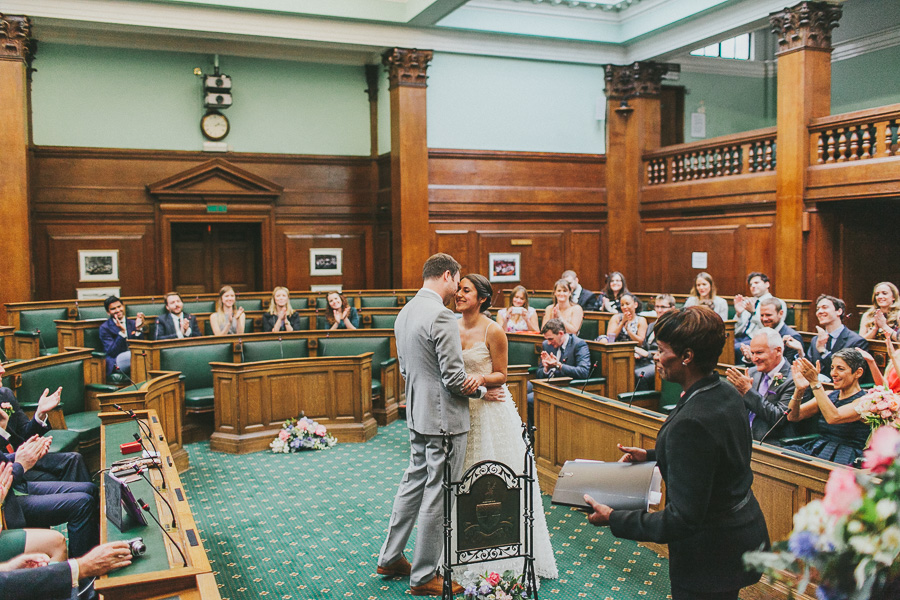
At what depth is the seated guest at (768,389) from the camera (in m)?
4.24

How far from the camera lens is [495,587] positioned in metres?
3.53

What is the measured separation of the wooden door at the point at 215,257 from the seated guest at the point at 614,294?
19.9ft

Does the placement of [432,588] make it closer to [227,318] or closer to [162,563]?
[162,563]

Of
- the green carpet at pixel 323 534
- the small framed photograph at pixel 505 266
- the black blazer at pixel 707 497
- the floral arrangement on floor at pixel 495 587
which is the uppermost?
the small framed photograph at pixel 505 266

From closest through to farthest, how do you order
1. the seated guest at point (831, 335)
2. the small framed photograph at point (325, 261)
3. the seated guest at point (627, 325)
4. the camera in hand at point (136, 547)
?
the camera in hand at point (136, 547)
the seated guest at point (831, 335)
the seated guest at point (627, 325)
the small framed photograph at point (325, 261)

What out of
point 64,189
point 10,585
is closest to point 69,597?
point 10,585

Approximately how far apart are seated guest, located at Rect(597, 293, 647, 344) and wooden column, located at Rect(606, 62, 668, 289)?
539cm

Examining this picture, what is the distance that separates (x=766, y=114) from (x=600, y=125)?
3872mm

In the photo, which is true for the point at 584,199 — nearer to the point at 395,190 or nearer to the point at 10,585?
the point at 395,190

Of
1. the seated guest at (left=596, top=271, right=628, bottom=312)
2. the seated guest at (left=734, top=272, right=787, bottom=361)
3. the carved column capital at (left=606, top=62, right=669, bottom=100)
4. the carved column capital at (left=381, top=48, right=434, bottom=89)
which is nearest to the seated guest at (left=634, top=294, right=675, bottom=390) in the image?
the seated guest at (left=734, top=272, right=787, bottom=361)

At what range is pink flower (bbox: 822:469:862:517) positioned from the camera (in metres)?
1.25

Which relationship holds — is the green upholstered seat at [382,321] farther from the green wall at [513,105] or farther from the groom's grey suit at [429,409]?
the groom's grey suit at [429,409]

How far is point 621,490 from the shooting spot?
2.27m

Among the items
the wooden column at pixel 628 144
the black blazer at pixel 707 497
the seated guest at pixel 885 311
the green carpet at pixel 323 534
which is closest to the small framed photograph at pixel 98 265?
the green carpet at pixel 323 534
